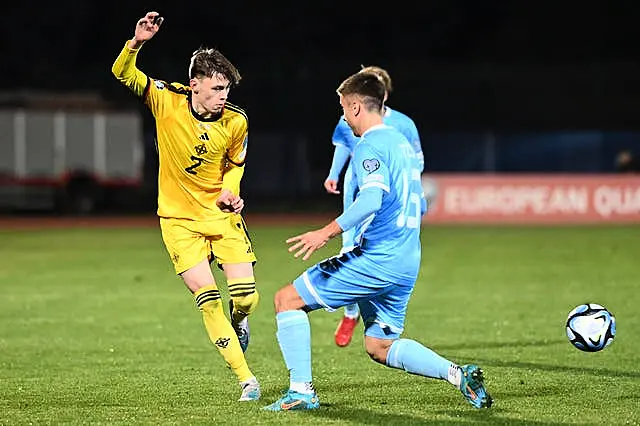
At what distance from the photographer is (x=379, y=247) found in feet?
22.9

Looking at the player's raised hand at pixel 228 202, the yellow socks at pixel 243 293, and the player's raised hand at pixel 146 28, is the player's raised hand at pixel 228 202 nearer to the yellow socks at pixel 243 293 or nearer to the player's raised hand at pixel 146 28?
the yellow socks at pixel 243 293

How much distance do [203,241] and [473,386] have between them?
2077 mm

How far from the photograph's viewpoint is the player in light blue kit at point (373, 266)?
22.7 ft

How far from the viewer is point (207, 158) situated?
26.3 ft

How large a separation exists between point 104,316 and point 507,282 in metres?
5.56

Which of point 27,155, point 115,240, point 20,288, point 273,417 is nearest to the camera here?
point 273,417

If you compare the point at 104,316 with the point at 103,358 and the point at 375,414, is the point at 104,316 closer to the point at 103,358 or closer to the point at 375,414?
the point at 103,358

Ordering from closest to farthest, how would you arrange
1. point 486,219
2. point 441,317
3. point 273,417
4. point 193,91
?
point 273,417 < point 193,91 < point 441,317 < point 486,219

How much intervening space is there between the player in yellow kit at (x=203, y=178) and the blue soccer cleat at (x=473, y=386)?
1.37 metres

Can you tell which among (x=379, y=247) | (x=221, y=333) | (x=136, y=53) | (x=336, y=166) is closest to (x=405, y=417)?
(x=379, y=247)

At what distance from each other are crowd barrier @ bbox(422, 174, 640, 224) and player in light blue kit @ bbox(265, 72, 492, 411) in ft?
71.2

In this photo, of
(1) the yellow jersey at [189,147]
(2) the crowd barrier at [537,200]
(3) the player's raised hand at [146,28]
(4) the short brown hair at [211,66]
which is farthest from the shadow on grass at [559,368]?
(2) the crowd barrier at [537,200]

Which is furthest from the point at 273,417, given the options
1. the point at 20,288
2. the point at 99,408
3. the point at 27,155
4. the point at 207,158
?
the point at 27,155

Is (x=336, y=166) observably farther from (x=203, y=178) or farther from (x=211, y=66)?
(x=211, y=66)
